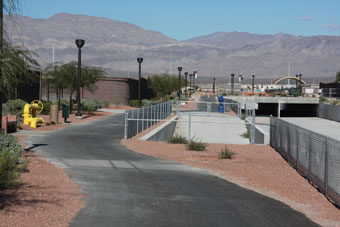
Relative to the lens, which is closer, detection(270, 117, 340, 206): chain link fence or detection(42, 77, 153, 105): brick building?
detection(270, 117, 340, 206): chain link fence

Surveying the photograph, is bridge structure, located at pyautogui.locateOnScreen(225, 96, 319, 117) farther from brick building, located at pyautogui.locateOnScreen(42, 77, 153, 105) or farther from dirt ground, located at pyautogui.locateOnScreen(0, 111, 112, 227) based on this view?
dirt ground, located at pyautogui.locateOnScreen(0, 111, 112, 227)

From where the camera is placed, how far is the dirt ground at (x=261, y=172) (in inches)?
426

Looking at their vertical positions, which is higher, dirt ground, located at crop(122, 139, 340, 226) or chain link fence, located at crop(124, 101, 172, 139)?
chain link fence, located at crop(124, 101, 172, 139)

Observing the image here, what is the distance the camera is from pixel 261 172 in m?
15.2

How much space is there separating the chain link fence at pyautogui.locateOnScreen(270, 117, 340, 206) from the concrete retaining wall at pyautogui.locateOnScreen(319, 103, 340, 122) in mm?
32531

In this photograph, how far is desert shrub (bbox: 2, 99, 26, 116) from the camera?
28.4 m

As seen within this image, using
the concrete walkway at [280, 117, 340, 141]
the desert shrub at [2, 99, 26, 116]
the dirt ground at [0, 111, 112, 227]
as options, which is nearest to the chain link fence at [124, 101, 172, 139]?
the desert shrub at [2, 99, 26, 116]

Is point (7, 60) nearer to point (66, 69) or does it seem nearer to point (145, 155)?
point (145, 155)

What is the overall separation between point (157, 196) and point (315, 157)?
4876 mm

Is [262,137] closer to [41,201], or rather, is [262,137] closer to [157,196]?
[157,196]

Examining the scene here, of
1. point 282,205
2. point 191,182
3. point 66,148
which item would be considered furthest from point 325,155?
point 66,148

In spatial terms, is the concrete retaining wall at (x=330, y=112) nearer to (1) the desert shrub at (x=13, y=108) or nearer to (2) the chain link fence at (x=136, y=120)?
(2) the chain link fence at (x=136, y=120)

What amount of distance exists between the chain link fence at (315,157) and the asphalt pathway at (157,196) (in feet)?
5.38

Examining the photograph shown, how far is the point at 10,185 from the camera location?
10.3 meters
